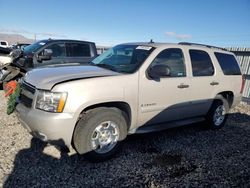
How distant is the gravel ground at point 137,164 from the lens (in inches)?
131

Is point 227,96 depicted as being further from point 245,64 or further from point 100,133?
point 245,64

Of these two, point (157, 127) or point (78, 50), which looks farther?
point (78, 50)

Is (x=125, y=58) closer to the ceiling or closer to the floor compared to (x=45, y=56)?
closer to the ceiling

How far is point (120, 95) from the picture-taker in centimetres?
368

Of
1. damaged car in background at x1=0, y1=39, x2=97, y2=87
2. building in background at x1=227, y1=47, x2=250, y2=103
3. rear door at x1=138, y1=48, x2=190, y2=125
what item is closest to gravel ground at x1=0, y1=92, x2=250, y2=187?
rear door at x1=138, y1=48, x2=190, y2=125

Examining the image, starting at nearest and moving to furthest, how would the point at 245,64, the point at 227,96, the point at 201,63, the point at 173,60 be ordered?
the point at 173,60 → the point at 201,63 → the point at 227,96 → the point at 245,64

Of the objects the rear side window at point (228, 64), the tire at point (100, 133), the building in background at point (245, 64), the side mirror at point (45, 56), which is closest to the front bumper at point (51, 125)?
the tire at point (100, 133)

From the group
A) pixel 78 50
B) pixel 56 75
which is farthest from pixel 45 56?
pixel 56 75

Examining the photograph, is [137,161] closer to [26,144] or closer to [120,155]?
[120,155]

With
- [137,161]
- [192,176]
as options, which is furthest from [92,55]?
[192,176]

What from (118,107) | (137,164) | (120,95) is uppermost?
(120,95)

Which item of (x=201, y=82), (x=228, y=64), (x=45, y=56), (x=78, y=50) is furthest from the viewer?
(x=78, y=50)

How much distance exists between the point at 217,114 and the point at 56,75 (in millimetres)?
3975

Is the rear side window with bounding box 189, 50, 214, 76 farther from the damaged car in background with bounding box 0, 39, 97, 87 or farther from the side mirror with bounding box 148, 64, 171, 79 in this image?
the damaged car in background with bounding box 0, 39, 97, 87
